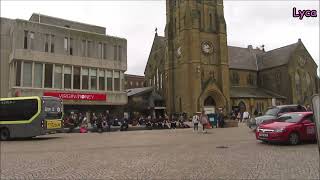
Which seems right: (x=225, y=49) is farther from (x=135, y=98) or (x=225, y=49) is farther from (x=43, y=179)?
(x=43, y=179)

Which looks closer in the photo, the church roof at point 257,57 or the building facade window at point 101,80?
the building facade window at point 101,80

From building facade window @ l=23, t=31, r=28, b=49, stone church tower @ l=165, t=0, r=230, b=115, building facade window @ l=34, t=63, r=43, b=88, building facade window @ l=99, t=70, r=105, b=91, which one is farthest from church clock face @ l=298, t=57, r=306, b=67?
building facade window @ l=23, t=31, r=28, b=49

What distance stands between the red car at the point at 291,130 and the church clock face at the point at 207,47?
42855 mm

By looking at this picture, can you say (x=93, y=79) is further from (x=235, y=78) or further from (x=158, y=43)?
(x=235, y=78)

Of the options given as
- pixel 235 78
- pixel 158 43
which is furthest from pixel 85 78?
pixel 235 78

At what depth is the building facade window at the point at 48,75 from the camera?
39.3 metres

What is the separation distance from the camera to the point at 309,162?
34.3 ft

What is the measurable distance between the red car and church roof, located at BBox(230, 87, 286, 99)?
147ft

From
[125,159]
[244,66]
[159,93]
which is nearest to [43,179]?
[125,159]

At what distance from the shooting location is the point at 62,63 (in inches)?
1596

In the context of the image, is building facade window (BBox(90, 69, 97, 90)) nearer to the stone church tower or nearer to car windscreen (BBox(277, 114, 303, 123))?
the stone church tower

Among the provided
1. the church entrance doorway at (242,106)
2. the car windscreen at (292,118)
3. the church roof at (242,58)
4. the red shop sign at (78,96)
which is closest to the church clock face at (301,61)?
the church roof at (242,58)

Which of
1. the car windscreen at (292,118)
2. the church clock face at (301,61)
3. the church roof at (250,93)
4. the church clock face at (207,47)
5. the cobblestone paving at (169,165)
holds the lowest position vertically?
the cobblestone paving at (169,165)

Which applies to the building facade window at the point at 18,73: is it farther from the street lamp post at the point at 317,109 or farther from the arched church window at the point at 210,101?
the street lamp post at the point at 317,109
